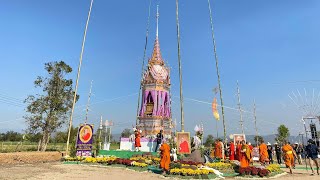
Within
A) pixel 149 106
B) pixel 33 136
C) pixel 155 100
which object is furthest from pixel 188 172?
pixel 149 106

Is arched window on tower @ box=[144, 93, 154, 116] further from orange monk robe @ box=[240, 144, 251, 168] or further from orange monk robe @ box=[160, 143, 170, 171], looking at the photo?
orange monk robe @ box=[160, 143, 170, 171]

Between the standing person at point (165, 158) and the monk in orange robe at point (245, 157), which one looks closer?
the standing person at point (165, 158)

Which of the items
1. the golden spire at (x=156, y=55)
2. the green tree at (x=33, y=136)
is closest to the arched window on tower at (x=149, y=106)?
the golden spire at (x=156, y=55)

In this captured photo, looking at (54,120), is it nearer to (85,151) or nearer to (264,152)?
(85,151)

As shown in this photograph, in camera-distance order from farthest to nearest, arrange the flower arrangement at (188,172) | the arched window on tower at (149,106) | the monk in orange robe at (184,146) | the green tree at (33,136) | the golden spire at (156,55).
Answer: the golden spire at (156,55) → the arched window on tower at (149,106) → the green tree at (33,136) → the monk in orange robe at (184,146) → the flower arrangement at (188,172)

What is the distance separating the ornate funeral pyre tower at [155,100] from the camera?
50.5 meters

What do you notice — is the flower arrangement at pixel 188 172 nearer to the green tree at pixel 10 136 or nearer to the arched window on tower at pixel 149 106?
the arched window on tower at pixel 149 106

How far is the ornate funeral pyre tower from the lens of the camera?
50.5 metres

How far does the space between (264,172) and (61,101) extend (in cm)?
2937

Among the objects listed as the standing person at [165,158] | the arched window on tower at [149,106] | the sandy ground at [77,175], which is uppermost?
the arched window on tower at [149,106]

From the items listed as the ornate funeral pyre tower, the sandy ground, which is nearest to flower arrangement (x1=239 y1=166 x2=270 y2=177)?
the sandy ground

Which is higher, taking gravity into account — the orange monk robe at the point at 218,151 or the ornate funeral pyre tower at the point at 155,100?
the ornate funeral pyre tower at the point at 155,100

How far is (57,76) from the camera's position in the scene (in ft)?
122

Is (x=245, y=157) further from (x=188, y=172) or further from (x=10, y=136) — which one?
(x=10, y=136)
